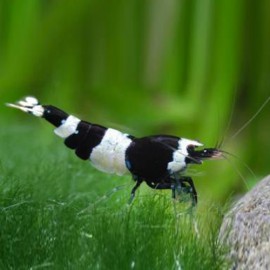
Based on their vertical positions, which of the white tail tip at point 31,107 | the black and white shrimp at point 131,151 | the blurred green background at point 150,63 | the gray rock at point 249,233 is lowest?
the blurred green background at point 150,63

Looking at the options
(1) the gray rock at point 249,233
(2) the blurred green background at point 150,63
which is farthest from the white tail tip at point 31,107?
(2) the blurred green background at point 150,63

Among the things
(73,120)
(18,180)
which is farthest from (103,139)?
(18,180)

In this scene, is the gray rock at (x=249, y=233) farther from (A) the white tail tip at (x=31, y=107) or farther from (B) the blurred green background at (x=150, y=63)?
(B) the blurred green background at (x=150, y=63)

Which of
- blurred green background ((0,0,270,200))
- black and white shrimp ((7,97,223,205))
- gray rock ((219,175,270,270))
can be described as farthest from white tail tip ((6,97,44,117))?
blurred green background ((0,0,270,200))

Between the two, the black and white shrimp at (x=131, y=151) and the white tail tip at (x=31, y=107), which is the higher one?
the white tail tip at (x=31, y=107)

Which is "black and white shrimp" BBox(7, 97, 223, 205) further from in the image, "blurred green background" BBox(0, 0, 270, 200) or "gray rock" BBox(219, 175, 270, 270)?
"blurred green background" BBox(0, 0, 270, 200)

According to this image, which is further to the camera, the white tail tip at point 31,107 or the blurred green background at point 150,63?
the blurred green background at point 150,63

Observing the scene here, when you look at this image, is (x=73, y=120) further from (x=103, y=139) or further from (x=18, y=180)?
(x=18, y=180)
